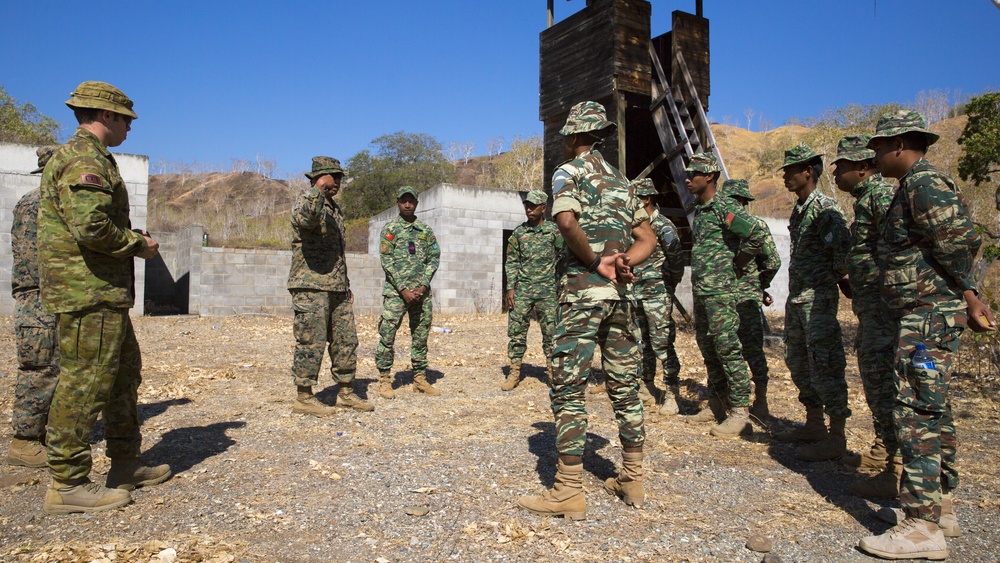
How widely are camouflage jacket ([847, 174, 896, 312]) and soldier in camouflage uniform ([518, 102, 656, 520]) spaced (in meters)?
1.31

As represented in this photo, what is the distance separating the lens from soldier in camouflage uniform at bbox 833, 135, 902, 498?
351 cm

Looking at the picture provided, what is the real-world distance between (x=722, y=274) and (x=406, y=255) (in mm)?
3054

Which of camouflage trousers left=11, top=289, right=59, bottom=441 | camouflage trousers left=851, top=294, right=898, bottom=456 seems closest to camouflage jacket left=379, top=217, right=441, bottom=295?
camouflage trousers left=11, top=289, right=59, bottom=441

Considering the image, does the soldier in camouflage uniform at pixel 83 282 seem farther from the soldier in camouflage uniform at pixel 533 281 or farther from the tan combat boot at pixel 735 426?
the soldier in camouflage uniform at pixel 533 281

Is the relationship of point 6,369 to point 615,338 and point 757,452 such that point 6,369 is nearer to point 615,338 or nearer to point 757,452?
point 615,338

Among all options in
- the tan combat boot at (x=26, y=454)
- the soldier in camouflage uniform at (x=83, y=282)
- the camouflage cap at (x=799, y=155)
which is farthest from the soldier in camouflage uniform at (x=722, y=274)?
the tan combat boot at (x=26, y=454)

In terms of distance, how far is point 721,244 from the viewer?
4820 millimetres

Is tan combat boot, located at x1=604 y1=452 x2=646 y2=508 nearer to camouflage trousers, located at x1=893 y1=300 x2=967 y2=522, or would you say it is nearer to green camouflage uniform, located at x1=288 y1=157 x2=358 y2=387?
camouflage trousers, located at x1=893 y1=300 x2=967 y2=522

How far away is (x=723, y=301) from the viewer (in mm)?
4723

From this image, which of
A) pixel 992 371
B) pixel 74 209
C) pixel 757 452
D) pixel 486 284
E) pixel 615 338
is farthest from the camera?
pixel 486 284

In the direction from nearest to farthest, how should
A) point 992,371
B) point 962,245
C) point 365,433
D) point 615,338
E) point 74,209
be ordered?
1. point 962,245
2. point 74,209
3. point 615,338
4. point 365,433
5. point 992,371

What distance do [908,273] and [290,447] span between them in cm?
395

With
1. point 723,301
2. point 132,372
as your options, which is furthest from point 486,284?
point 132,372

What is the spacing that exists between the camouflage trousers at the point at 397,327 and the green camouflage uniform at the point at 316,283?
0.79 m
